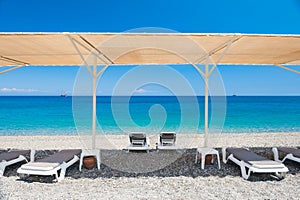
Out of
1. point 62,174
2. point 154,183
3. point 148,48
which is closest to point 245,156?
point 154,183

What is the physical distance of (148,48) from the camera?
4633mm

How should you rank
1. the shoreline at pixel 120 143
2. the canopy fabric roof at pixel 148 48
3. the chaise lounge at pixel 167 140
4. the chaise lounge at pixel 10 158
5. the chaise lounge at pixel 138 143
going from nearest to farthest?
1. the canopy fabric roof at pixel 148 48
2. the chaise lounge at pixel 10 158
3. the chaise lounge at pixel 138 143
4. the chaise lounge at pixel 167 140
5. the shoreline at pixel 120 143

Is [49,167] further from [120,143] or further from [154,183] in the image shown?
[120,143]

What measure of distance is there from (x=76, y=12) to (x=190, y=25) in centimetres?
568

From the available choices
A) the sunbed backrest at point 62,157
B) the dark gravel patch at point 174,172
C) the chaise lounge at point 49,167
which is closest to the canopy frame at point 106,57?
the sunbed backrest at point 62,157

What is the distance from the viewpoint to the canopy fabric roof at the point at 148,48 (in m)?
3.65

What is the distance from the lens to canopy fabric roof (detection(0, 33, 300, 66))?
3650 millimetres

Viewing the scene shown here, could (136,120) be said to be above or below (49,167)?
below

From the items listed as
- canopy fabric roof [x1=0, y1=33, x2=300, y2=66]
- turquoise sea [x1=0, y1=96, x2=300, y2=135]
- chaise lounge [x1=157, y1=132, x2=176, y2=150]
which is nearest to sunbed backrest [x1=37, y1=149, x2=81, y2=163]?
Result: canopy fabric roof [x1=0, y1=33, x2=300, y2=66]

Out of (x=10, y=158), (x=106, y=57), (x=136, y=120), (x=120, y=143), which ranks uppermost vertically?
(x=106, y=57)

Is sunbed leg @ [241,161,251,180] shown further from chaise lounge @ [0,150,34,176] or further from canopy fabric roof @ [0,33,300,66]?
chaise lounge @ [0,150,34,176]

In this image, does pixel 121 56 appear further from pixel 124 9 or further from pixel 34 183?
pixel 124 9

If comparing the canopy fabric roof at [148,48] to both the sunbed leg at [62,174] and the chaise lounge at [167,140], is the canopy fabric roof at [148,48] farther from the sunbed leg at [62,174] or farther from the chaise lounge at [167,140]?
the sunbed leg at [62,174]

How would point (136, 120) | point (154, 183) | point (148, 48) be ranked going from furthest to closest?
point (136, 120), point (148, 48), point (154, 183)
